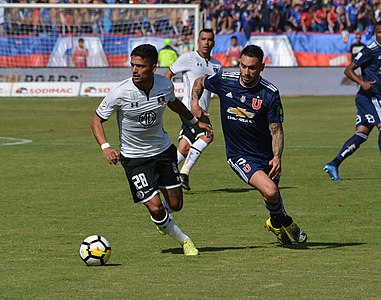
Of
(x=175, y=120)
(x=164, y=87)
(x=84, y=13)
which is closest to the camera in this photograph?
(x=164, y=87)

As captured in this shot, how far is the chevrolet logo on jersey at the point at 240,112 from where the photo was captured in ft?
32.2

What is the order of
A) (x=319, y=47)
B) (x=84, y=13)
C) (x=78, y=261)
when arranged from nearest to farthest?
(x=78, y=261) → (x=84, y=13) → (x=319, y=47)

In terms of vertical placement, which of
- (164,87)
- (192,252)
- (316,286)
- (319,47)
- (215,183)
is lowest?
(319,47)

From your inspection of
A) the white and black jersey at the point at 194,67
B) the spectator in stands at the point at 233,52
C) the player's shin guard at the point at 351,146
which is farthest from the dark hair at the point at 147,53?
the spectator in stands at the point at 233,52

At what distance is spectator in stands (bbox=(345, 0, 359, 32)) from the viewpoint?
1590 inches

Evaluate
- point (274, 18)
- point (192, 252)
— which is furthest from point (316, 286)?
point (274, 18)

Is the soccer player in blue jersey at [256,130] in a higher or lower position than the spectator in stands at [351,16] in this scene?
higher

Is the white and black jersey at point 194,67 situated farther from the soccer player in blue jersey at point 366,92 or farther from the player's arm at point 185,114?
the player's arm at point 185,114

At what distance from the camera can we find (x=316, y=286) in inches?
307

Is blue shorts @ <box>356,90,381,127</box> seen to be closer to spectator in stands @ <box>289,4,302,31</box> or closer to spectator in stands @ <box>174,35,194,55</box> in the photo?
spectator in stands @ <box>174,35,194,55</box>

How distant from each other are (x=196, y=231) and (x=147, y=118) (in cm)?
194

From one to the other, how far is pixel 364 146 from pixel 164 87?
40.2ft

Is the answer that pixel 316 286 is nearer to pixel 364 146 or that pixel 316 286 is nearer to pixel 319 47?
pixel 364 146

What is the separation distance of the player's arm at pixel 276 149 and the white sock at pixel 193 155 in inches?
197
